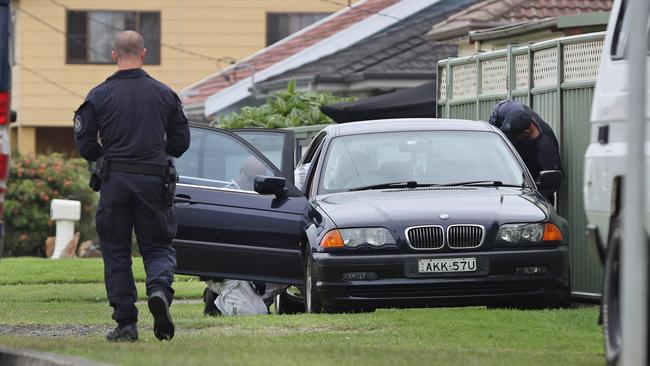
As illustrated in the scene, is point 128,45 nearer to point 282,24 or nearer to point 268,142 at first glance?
point 268,142

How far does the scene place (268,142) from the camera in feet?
50.8

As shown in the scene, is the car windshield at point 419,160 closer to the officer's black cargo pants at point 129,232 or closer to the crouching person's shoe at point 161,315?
the officer's black cargo pants at point 129,232

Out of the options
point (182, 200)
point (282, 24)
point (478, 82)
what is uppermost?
point (282, 24)

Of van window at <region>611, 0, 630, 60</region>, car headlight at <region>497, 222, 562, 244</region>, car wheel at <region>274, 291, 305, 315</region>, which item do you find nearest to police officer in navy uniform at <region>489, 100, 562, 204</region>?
car headlight at <region>497, 222, 562, 244</region>

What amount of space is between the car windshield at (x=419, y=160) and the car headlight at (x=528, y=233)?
3.31 feet

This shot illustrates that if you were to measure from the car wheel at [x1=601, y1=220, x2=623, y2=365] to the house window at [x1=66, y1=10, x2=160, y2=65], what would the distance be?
3379 centimetres

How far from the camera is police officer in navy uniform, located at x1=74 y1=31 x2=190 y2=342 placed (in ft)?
33.6

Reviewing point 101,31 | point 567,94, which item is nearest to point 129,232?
point 567,94

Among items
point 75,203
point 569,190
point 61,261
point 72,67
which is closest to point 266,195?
point 569,190

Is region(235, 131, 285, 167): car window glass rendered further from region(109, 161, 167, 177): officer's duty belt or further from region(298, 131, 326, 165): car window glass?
region(109, 161, 167, 177): officer's duty belt

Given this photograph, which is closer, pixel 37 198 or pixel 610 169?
pixel 610 169

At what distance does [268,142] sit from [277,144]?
0.27 meters

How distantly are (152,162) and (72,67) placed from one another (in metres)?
31.8

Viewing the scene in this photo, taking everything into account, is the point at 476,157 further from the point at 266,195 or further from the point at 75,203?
the point at 75,203
